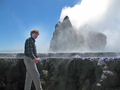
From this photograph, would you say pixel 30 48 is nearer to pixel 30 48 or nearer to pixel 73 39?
pixel 30 48

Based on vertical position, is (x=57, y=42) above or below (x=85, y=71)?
above

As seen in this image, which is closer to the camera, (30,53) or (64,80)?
(30,53)

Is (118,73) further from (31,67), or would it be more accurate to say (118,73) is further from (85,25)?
(85,25)

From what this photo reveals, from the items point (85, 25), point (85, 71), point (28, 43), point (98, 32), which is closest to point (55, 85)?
point (85, 71)

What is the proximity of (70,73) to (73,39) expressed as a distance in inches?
346

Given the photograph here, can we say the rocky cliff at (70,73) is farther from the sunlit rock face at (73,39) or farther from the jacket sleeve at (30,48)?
the sunlit rock face at (73,39)

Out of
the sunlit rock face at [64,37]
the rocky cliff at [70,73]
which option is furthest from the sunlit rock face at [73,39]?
the rocky cliff at [70,73]

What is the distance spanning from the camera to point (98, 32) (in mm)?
13742

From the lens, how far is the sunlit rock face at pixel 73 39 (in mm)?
12359

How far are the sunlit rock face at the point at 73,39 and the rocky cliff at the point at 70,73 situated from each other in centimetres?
790

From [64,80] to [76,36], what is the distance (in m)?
9.08

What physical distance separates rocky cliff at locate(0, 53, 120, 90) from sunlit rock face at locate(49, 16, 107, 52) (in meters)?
7.90

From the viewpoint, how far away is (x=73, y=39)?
12289mm

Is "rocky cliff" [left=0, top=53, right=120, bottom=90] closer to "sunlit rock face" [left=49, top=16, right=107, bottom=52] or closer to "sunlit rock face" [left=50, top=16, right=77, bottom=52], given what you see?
"sunlit rock face" [left=49, top=16, right=107, bottom=52]
